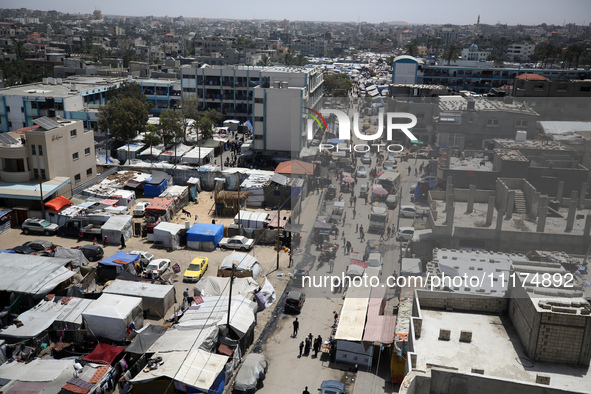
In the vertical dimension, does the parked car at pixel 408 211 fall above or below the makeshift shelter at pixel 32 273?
above

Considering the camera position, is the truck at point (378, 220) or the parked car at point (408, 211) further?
the parked car at point (408, 211)

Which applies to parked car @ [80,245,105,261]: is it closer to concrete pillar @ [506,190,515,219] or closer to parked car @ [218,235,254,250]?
parked car @ [218,235,254,250]

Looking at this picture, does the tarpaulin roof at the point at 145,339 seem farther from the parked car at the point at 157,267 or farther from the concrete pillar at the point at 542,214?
the concrete pillar at the point at 542,214

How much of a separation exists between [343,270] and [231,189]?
9.11 metres

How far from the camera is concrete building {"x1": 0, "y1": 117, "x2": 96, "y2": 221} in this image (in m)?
19.5

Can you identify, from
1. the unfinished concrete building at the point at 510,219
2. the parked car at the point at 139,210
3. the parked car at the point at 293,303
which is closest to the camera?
the parked car at the point at 293,303

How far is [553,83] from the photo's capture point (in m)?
34.7

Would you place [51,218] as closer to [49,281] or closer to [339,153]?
[49,281]

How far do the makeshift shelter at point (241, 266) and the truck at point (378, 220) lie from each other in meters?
4.85

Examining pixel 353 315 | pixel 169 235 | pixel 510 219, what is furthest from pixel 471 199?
pixel 169 235

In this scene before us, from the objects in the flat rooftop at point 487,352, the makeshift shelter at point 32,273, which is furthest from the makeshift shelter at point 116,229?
the flat rooftop at point 487,352

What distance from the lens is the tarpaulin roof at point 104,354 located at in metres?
10.9

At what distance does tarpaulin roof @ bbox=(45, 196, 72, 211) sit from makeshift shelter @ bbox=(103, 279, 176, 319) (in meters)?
6.78

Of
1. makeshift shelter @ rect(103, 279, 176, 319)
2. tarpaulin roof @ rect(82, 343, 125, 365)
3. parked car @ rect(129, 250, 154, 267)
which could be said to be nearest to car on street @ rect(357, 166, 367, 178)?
parked car @ rect(129, 250, 154, 267)
